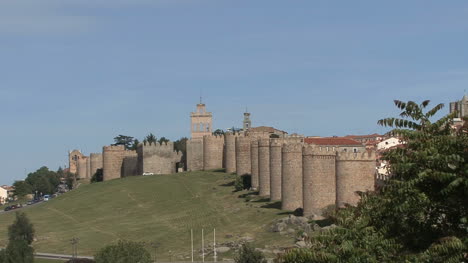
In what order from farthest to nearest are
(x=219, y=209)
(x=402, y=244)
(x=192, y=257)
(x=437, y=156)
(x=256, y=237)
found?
(x=219, y=209), (x=256, y=237), (x=192, y=257), (x=402, y=244), (x=437, y=156)

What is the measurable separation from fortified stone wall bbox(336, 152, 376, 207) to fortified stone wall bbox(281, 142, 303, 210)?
14.4ft

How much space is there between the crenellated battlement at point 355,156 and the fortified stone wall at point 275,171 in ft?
27.4

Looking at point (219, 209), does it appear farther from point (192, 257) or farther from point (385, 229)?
point (385, 229)

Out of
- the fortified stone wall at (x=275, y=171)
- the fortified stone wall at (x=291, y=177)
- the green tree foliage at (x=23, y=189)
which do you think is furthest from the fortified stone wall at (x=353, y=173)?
the green tree foliage at (x=23, y=189)

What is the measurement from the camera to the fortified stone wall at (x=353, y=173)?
2078 inches

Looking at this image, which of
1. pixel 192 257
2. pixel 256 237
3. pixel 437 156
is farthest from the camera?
pixel 256 237

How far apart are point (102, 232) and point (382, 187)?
149ft

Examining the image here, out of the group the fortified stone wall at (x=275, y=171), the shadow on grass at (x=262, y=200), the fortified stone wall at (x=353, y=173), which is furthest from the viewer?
the shadow on grass at (x=262, y=200)

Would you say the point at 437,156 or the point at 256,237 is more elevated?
the point at 437,156

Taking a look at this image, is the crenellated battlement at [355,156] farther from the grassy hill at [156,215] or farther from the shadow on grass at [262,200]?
the shadow on grass at [262,200]

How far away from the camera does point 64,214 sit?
73.1 meters

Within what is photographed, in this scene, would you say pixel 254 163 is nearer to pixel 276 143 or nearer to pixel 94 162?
pixel 276 143

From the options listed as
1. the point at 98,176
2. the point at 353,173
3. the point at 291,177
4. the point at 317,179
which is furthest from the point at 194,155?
the point at 353,173

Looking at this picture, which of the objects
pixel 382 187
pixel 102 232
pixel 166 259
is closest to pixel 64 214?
pixel 102 232
